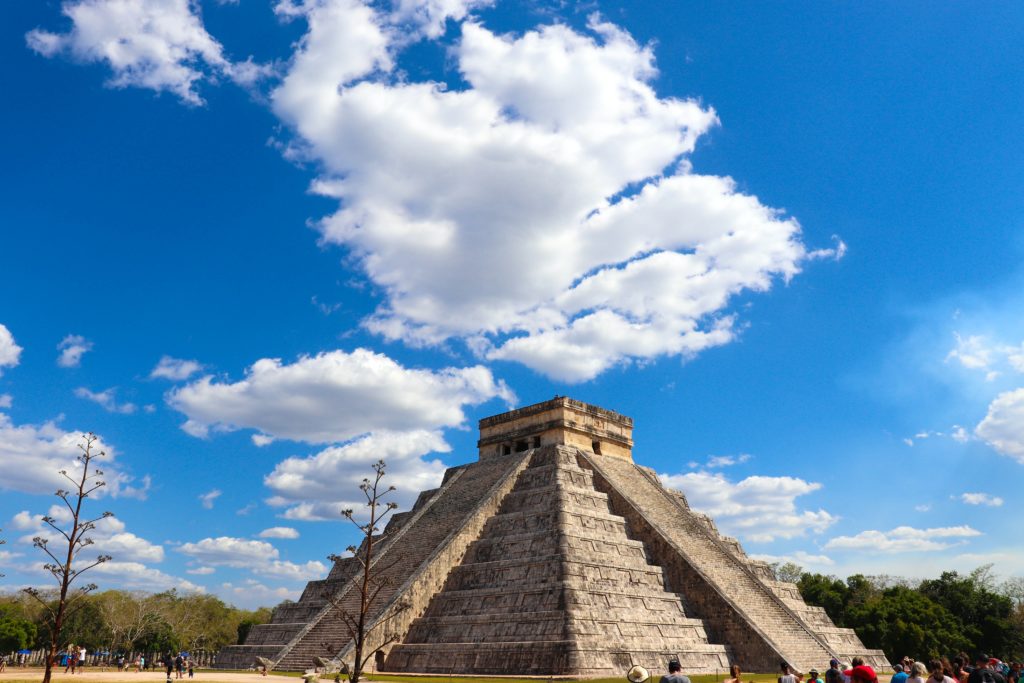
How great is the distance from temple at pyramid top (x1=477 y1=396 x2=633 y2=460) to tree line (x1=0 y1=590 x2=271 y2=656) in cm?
3132

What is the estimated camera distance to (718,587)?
27703mm

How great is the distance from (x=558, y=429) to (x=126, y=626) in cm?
4204

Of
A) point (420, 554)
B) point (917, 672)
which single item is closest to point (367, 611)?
point (420, 554)

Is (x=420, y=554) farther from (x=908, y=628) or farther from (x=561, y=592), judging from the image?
(x=908, y=628)

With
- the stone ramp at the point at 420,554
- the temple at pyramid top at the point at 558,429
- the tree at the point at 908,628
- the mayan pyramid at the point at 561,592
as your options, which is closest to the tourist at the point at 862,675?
the mayan pyramid at the point at 561,592

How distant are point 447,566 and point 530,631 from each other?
6.95 meters

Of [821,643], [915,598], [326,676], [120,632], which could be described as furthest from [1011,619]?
[120,632]

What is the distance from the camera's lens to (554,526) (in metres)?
27.8

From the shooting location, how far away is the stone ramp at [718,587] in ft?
83.4

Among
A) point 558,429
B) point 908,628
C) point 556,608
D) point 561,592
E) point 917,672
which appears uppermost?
point 558,429

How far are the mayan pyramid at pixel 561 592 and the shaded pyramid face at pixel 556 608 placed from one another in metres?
0.05

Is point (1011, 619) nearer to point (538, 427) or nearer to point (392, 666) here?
point (538, 427)

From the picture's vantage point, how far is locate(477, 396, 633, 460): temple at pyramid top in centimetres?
3800

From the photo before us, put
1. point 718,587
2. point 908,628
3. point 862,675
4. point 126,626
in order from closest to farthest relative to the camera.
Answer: point 862,675, point 718,587, point 908,628, point 126,626
